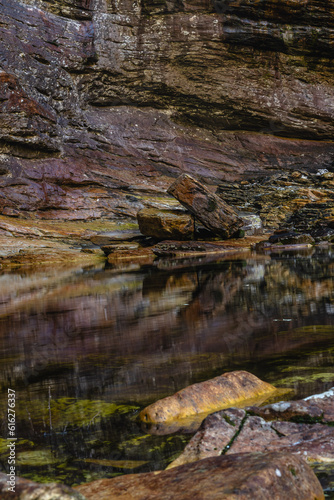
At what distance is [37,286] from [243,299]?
233 inches

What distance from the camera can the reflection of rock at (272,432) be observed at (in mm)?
2121

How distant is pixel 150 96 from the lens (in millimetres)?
31969

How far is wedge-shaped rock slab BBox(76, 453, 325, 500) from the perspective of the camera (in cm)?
157

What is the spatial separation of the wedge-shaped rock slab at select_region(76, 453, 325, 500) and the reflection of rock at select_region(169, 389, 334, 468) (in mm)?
290

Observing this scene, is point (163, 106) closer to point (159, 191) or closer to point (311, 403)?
point (159, 191)

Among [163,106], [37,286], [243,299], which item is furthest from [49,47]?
[243,299]

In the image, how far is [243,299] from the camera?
23.4ft

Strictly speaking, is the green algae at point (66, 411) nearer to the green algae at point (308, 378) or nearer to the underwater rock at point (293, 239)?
the green algae at point (308, 378)

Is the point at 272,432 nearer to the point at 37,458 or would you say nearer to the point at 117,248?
the point at 37,458

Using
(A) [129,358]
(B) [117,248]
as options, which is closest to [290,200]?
(B) [117,248]

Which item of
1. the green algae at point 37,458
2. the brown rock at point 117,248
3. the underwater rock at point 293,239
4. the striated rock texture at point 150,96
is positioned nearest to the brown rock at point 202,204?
the underwater rock at point 293,239

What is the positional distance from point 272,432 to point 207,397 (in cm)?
66

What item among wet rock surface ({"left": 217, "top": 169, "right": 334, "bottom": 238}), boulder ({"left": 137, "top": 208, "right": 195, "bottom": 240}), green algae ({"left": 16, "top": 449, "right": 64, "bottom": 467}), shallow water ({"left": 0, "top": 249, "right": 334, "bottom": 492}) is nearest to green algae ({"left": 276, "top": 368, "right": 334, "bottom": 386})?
shallow water ({"left": 0, "top": 249, "right": 334, "bottom": 492})

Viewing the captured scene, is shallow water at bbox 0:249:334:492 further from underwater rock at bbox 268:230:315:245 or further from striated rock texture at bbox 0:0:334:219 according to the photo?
striated rock texture at bbox 0:0:334:219
